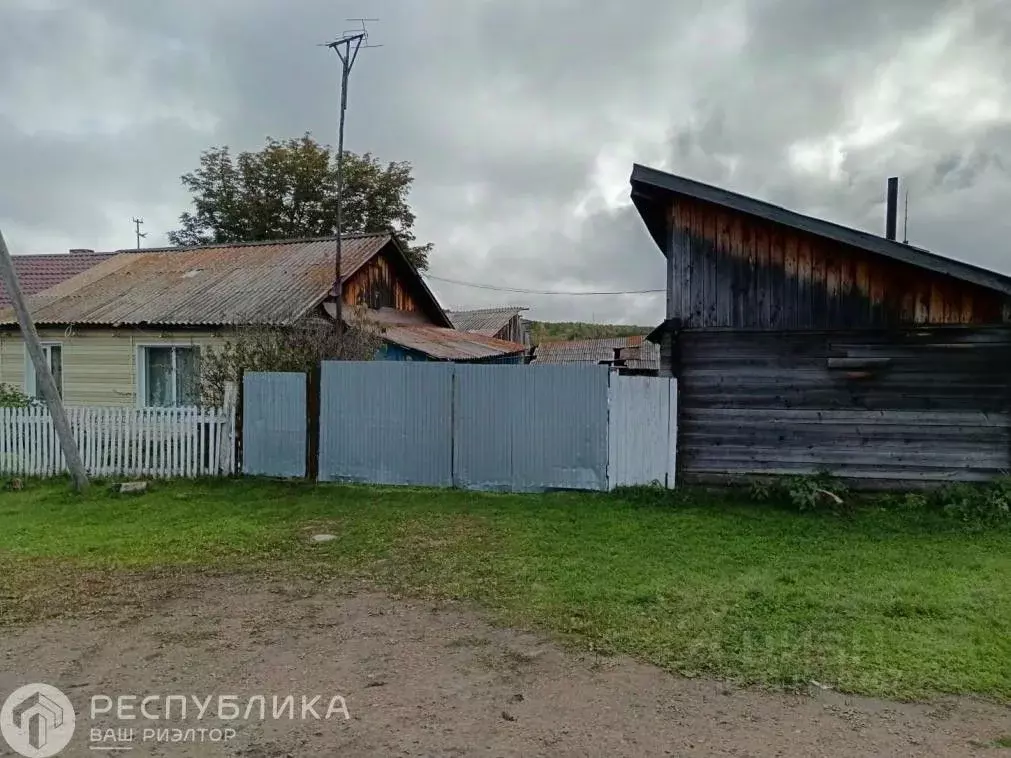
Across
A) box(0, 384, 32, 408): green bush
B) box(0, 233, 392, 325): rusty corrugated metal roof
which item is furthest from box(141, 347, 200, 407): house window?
box(0, 384, 32, 408): green bush

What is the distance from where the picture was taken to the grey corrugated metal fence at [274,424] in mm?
10562

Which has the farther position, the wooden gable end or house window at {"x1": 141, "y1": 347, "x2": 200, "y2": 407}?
the wooden gable end

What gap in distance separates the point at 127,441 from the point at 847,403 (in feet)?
34.0

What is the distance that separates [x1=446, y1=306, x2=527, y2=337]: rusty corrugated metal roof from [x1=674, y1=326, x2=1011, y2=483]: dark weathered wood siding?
77.1 feet

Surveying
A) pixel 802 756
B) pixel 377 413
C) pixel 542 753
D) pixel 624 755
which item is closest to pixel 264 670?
pixel 542 753

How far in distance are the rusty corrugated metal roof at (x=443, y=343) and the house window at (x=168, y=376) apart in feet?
13.8

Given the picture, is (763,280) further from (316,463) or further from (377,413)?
(316,463)

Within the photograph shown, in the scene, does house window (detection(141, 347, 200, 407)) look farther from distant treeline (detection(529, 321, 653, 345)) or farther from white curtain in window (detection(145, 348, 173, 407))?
distant treeline (detection(529, 321, 653, 345))

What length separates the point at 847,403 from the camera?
30.9 feet

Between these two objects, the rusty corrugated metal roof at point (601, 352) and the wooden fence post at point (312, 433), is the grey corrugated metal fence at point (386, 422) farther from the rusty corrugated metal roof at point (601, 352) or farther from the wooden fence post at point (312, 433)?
the rusty corrugated metal roof at point (601, 352)

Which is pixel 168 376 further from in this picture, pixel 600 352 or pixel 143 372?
pixel 600 352

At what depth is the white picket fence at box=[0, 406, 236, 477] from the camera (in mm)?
10766

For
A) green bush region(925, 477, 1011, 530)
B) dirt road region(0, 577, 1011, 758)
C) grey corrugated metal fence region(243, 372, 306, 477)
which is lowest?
dirt road region(0, 577, 1011, 758)

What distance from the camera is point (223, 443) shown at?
1078 centimetres
